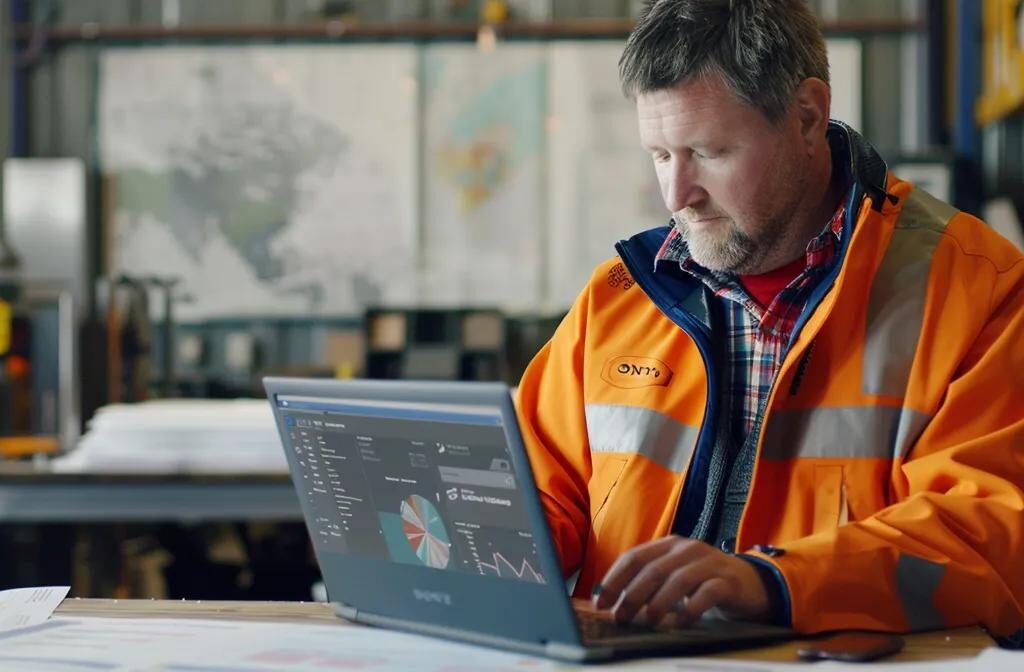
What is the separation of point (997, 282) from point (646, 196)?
5.65 m

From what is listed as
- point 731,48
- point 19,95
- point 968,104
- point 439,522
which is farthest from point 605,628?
point 19,95

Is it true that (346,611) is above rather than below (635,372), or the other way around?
below

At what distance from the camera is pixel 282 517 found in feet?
10.4

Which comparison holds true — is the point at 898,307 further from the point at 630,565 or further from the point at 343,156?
the point at 343,156

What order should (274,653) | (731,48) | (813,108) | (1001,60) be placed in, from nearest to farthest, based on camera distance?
(274,653) → (731,48) → (813,108) → (1001,60)

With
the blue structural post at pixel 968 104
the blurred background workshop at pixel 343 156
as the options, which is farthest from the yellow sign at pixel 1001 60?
the blurred background workshop at pixel 343 156

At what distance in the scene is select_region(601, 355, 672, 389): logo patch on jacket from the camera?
1.88 meters

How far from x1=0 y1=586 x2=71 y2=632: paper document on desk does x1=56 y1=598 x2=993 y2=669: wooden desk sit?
0.05 feet

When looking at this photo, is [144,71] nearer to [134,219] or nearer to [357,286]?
[134,219]

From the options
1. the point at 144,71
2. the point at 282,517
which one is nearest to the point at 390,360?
the point at 144,71

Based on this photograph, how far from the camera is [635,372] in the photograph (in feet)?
6.24

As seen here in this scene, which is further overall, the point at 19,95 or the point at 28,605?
the point at 19,95

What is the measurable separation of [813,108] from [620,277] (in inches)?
14.1

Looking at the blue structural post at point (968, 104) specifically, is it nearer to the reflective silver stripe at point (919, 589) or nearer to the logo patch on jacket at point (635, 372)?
the logo patch on jacket at point (635, 372)
